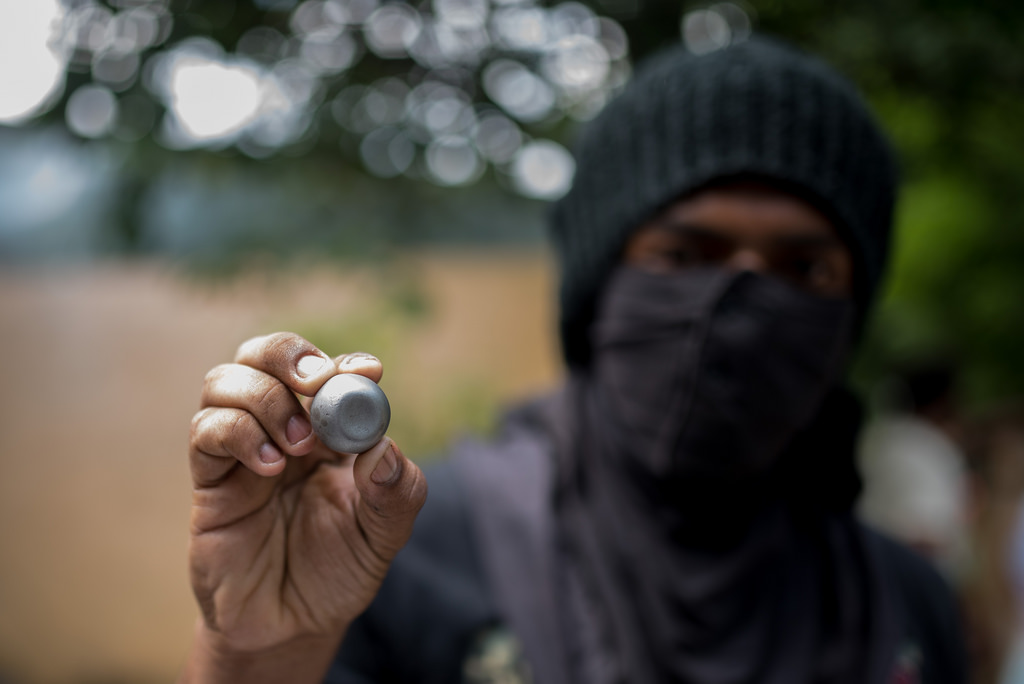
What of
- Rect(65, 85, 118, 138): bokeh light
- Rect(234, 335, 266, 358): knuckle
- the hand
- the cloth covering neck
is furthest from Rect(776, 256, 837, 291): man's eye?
Rect(65, 85, 118, 138): bokeh light

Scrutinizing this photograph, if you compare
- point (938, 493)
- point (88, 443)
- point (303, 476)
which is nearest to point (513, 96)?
point (303, 476)

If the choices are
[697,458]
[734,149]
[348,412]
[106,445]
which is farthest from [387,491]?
[106,445]

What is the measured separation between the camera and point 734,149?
1729 mm

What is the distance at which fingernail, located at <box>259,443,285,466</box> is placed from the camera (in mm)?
878

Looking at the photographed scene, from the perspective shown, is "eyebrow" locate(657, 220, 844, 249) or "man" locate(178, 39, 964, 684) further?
"eyebrow" locate(657, 220, 844, 249)

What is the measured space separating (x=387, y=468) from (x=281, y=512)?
26 centimetres

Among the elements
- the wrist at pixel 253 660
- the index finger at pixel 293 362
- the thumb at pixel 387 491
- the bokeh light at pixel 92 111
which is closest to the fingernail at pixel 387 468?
the thumb at pixel 387 491

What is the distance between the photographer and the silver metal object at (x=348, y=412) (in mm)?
795

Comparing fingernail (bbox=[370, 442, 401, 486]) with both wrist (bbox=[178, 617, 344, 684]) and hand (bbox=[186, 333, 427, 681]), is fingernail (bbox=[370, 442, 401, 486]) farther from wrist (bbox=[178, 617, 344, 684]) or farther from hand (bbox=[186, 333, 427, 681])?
wrist (bbox=[178, 617, 344, 684])

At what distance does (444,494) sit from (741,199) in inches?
38.4

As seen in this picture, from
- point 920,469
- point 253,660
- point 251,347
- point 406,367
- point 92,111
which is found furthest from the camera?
point 920,469

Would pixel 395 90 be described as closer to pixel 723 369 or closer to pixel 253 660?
pixel 723 369

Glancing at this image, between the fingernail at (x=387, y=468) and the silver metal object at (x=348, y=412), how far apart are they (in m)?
0.05

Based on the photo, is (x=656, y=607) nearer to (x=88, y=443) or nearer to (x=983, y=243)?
(x=88, y=443)
